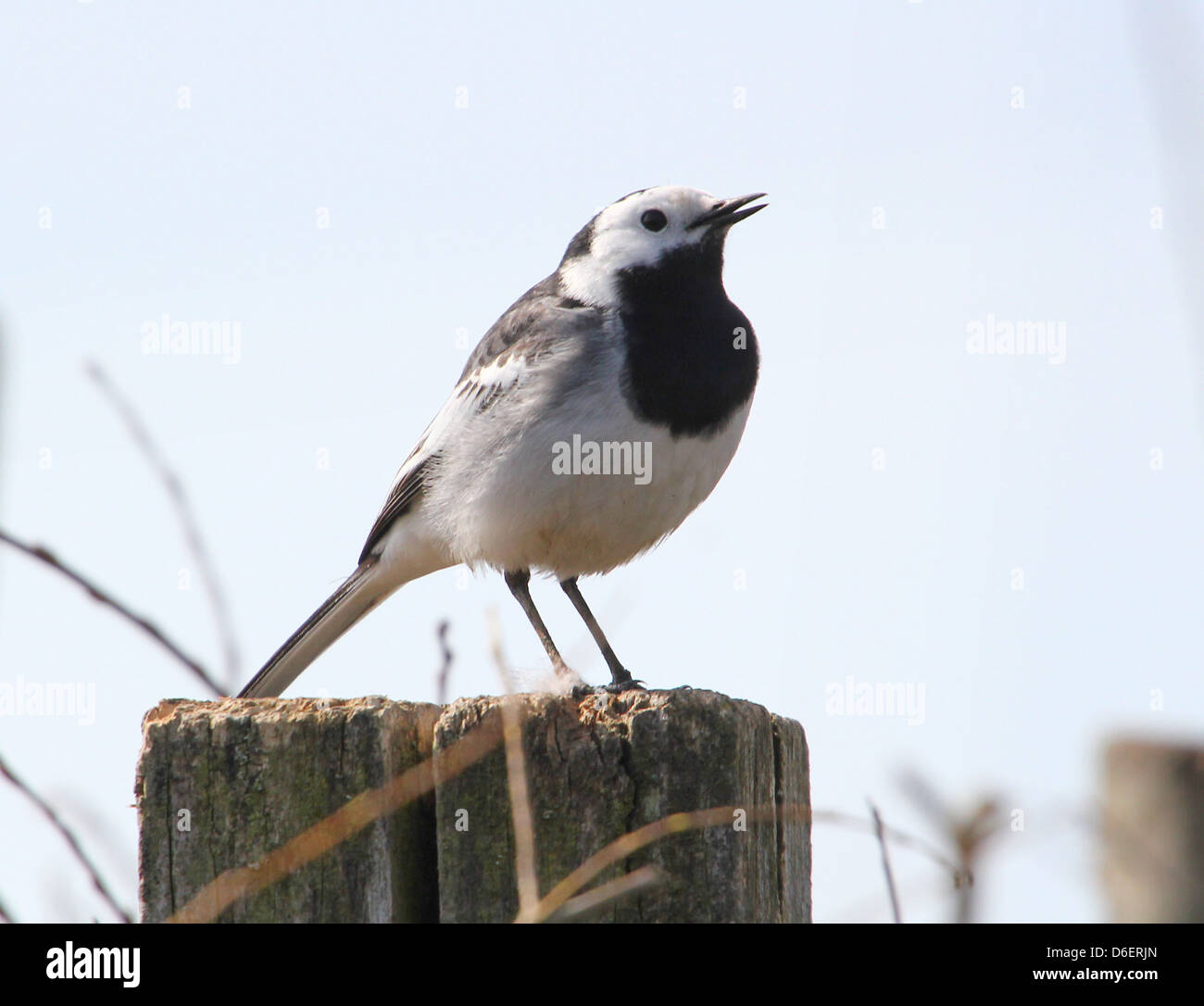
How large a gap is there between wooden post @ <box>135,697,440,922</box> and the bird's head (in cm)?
372

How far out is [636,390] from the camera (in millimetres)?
5949

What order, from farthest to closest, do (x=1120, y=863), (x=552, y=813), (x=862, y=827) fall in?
(x=1120, y=863) < (x=552, y=813) < (x=862, y=827)

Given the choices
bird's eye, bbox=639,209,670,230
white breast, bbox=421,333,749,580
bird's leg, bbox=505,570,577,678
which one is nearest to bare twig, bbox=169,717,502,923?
white breast, bbox=421,333,749,580

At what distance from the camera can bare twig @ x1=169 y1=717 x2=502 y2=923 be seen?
2902mm

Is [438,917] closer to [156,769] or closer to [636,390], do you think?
[156,769]

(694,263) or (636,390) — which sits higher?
(694,263)

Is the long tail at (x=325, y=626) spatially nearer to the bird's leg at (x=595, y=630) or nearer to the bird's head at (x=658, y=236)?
the bird's leg at (x=595, y=630)

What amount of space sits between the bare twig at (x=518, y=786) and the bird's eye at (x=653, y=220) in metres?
3.92

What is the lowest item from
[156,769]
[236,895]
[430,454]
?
[236,895]

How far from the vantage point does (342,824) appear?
2961 mm

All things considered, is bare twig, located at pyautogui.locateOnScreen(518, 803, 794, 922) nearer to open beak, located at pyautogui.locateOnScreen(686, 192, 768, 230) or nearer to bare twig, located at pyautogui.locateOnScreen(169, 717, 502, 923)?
bare twig, located at pyautogui.locateOnScreen(169, 717, 502, 923)

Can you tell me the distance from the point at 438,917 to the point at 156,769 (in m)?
0.67

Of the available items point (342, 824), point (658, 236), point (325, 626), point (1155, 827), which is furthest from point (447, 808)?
point (1155, 827)
